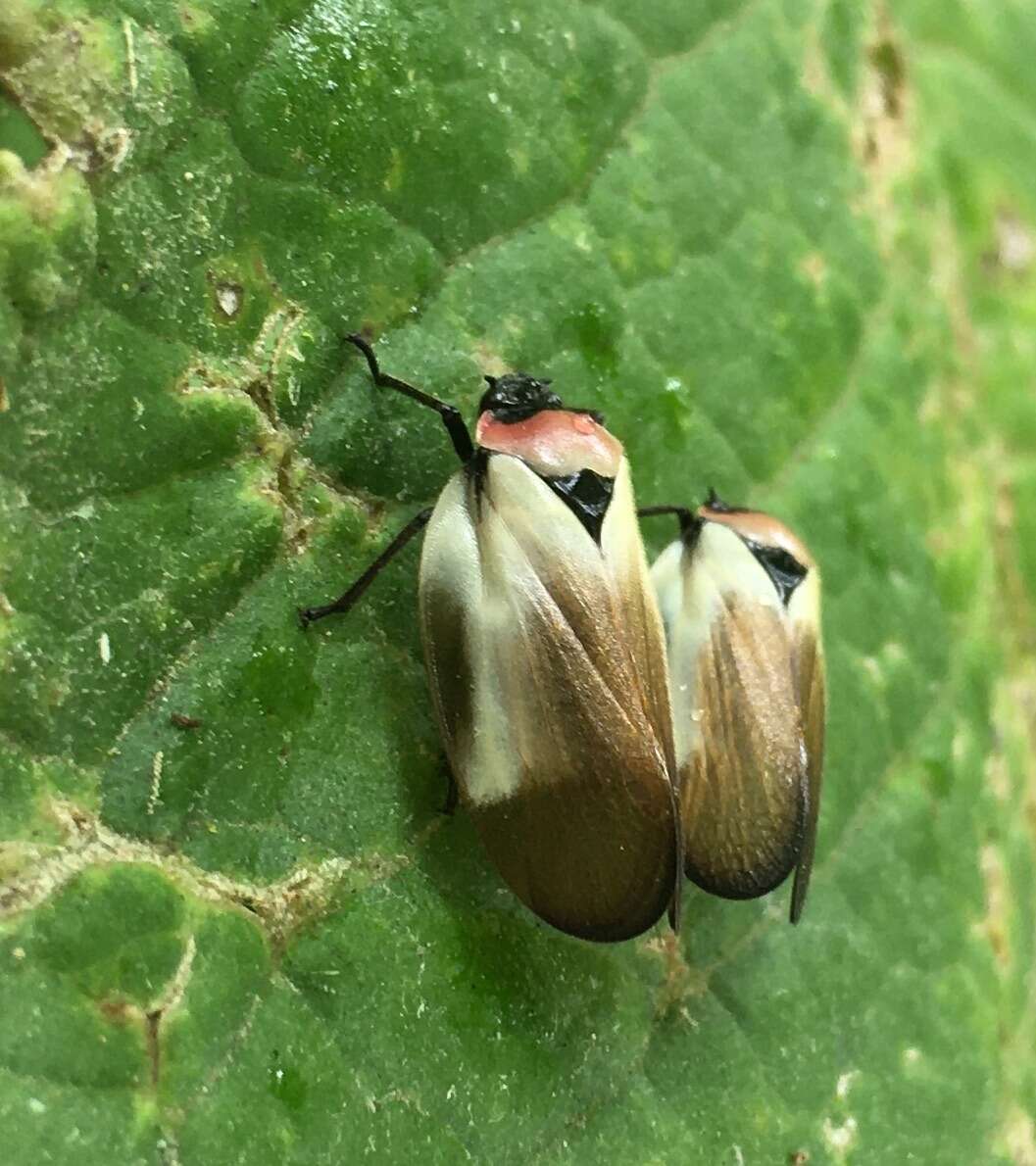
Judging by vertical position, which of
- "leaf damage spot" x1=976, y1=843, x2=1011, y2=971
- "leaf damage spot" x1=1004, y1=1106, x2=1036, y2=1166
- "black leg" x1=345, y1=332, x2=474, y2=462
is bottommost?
"leaf damage spot" x1=1004, y1=1106, x2=1036, y2=1166

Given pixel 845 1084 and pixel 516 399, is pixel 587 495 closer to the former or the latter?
pixel 516 399

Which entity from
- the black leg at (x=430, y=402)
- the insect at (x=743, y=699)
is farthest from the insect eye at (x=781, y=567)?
the black leg at (x=430, y=402)

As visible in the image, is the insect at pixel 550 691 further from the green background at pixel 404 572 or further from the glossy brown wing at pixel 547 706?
the green background at pixel 404 572

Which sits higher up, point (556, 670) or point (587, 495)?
point (587, 495)

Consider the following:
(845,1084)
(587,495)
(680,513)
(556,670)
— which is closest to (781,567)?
(680,513)

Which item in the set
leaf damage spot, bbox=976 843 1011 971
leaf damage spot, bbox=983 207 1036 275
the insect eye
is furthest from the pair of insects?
leaf damage spot, bbox=983 207 1036 275

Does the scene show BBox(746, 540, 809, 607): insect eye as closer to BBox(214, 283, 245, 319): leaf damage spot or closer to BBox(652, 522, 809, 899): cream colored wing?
BBox(652, 522, 809, 899): cream colored wing

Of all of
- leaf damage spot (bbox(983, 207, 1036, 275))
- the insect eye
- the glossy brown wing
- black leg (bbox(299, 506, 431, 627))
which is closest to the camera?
the glossy brown wing
